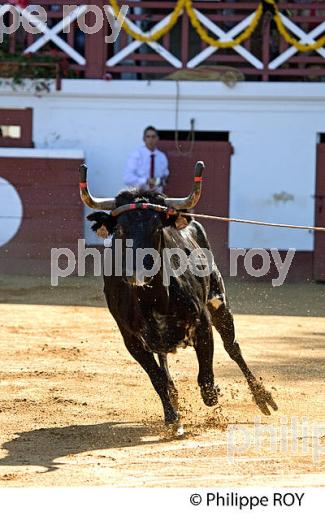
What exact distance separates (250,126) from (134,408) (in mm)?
7288

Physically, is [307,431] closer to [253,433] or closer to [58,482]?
[253,433]

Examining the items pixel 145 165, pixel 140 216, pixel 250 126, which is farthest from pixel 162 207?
pixel 250 126

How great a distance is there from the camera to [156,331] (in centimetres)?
566

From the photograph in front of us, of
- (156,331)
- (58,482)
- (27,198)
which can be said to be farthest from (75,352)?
(27,198)

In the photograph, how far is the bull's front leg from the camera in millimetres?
5535

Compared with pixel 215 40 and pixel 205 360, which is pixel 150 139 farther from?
pixel 205 360

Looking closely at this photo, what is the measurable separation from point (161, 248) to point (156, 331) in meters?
0.41

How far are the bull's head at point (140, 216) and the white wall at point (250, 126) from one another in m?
7.22

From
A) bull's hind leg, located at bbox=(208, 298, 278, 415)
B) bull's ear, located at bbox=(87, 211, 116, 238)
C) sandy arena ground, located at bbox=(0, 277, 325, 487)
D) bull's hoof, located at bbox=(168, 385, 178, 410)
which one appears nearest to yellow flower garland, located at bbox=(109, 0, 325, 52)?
sandy arena ground, located at bbox=(0, 277, 325, 487)

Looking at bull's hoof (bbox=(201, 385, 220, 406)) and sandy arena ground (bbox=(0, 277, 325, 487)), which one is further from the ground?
bull's hoof (bbox=(201, 385, 220, 406))

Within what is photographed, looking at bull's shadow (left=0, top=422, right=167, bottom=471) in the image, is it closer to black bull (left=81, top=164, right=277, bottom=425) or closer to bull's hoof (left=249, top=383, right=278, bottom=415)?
black bull (left=81, top=164, right=277, bottom=425)

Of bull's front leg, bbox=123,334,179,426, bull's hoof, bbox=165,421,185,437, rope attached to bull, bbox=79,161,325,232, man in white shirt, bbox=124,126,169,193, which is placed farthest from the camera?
man in white shirt, bbox=124,126,169,193

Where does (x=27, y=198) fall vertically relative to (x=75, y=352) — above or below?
above

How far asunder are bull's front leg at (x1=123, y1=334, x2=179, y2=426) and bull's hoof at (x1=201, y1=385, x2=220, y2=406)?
216mm
